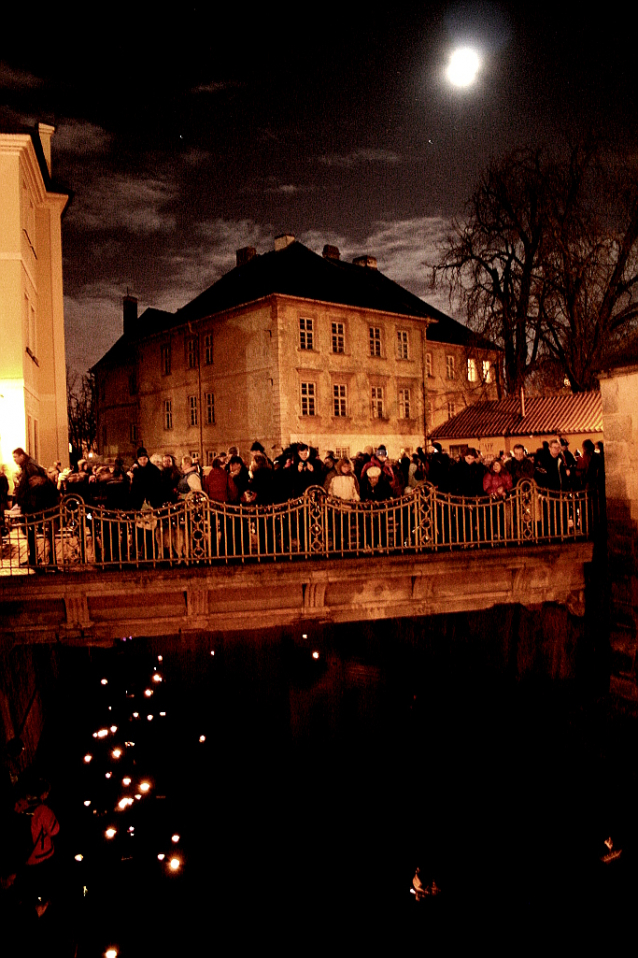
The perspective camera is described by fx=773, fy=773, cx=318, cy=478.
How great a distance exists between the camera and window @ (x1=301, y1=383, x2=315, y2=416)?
3656 cm

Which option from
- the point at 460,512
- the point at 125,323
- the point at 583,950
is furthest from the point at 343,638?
the point at 125,323

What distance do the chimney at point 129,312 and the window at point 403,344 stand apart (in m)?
19.4

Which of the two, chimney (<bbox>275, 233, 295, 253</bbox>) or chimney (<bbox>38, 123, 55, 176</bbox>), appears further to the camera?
chimney (<bbox>275, 233, 295, 253</bbox>)

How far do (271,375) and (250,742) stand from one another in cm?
2427

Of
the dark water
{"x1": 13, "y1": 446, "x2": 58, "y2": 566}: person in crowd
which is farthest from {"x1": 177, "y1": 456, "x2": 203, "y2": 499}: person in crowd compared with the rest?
the dark water

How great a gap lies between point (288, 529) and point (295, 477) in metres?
1.29

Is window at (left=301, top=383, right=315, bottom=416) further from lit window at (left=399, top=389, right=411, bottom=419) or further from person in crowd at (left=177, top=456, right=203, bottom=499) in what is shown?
person in crowd at (left=177, top=456, right=203, bottom=499)

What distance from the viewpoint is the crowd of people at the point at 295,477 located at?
10.7m

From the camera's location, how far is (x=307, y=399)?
3672cm

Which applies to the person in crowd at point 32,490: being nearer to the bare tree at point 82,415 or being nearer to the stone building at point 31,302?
the stone building at point 31,302

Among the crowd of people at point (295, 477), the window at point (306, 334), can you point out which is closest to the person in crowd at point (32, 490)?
the crowd of people at point (295, 477)

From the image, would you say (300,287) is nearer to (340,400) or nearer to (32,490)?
(340,400)

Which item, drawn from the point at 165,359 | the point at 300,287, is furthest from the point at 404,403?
the point at 165,359

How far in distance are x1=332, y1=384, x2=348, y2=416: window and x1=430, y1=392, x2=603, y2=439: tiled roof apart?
11723 mm
